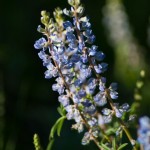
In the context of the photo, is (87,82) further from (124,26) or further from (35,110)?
(124,26)

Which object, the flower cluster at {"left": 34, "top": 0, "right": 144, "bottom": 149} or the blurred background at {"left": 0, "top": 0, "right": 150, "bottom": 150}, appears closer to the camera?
the flower cluster at {"left": 34, "top": 0, "right": 144, "bottom": 149}

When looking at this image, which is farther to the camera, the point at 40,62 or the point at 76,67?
the point at 40,62

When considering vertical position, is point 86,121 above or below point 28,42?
below

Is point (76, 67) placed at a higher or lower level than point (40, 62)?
lower

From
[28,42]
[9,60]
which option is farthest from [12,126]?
[28,42]

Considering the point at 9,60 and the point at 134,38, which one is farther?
the point at 134,38
